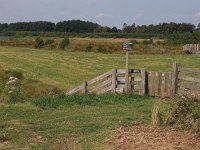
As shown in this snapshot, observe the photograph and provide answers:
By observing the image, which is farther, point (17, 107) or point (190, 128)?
point (17, 107)

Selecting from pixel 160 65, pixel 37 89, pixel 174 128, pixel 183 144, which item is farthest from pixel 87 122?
pixel 160 65

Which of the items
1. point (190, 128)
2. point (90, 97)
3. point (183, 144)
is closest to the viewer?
point (183, 144)

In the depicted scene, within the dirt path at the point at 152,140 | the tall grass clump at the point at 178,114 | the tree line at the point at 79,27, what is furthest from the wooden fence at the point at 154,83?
the tree line at the point at 79,27

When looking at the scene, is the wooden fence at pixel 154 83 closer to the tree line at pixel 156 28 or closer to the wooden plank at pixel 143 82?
the wooden plank at pixel 143 82

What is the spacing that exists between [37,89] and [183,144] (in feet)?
48.6

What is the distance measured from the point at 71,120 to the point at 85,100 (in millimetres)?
3776

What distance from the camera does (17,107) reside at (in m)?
15.2

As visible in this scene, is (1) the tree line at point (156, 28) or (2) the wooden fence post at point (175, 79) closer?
(2) the wooden fence post at point (175, 79)

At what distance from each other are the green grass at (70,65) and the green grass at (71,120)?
12.1 m

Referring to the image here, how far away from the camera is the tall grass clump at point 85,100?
15648 millimetres

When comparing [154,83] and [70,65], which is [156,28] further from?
[154,83]

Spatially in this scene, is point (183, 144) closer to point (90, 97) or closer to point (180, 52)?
point (90, 97)

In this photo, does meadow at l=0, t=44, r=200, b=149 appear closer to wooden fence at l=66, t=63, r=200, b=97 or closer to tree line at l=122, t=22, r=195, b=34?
wooden fence at l=66, t=63, r=200, b=97

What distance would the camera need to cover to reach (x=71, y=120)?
1216cm
